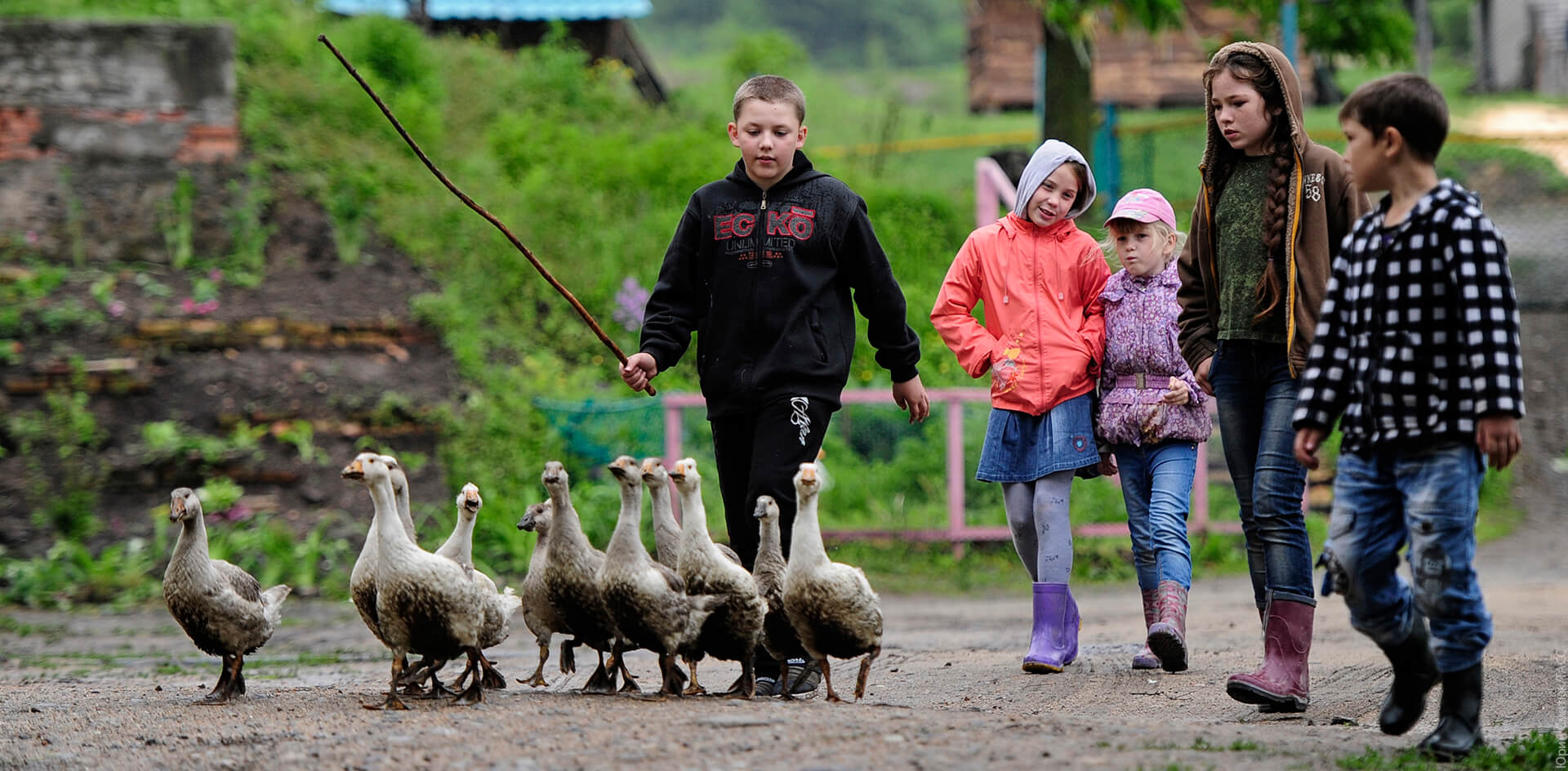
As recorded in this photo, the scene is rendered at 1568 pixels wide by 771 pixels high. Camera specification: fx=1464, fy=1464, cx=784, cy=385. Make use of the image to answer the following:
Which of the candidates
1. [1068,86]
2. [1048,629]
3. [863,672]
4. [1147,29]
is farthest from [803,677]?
[1068,86]

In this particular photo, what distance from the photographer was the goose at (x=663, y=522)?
473cm

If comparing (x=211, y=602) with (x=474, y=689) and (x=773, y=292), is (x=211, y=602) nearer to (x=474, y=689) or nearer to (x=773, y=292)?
(x=474, y=689)

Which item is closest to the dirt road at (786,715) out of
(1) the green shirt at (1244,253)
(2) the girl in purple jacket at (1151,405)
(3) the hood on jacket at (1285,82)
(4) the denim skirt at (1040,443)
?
(2) the girl in purple jacket at (1151,405)

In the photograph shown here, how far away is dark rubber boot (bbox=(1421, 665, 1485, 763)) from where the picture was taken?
3770mm

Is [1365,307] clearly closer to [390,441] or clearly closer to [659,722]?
[659,722]

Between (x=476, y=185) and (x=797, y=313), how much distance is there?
1011 cm

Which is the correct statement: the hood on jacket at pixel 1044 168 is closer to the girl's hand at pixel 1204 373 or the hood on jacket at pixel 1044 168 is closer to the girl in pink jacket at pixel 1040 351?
the girl in pink jacket at pixel 1040 351

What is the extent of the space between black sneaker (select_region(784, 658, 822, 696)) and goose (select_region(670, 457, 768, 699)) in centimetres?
26

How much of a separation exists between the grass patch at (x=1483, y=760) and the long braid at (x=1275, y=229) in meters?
1.49

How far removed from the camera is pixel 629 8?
21.5 metres

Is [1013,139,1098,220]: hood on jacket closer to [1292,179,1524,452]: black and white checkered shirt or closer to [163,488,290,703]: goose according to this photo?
[1292,179,1524,452]: black and white checkered shirt

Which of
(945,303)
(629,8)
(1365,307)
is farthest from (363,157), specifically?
(1365,307)

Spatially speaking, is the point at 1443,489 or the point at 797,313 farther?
the point at 797,313

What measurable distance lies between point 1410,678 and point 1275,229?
151cm
